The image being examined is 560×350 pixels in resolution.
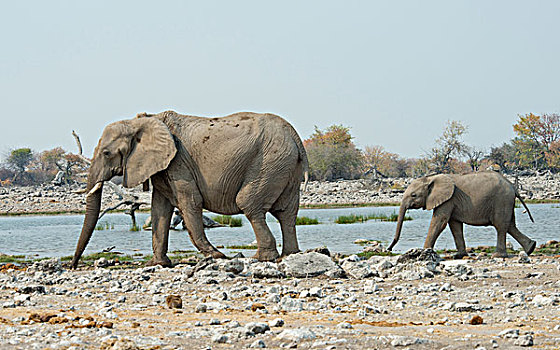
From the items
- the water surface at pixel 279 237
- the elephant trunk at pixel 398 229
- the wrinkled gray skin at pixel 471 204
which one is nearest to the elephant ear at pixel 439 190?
the wrinkled gray skin at pixel 471 204

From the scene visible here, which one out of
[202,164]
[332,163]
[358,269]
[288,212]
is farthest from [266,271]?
[332,163]

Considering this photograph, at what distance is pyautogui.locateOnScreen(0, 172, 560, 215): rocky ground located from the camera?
43828 mm

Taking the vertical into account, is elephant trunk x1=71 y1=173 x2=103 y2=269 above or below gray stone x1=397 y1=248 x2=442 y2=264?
above

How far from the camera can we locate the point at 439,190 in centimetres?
1466

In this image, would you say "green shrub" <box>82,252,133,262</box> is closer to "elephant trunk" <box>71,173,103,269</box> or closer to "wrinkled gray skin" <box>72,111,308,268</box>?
"elephant trunk" <box>71,173,103,269</box>

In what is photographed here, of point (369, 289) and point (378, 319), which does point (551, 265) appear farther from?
point (378, 319)

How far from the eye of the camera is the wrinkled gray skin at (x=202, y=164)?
1153cm

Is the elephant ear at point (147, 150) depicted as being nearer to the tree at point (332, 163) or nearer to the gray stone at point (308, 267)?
the gray stone at point (308, 267)

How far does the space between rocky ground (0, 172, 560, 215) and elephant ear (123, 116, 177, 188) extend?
29059 millimetres

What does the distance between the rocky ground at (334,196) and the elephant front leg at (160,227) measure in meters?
28.8

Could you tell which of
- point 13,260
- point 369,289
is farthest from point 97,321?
point 13,260

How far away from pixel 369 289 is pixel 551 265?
3.57 m

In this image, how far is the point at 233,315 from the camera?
727 centimetres

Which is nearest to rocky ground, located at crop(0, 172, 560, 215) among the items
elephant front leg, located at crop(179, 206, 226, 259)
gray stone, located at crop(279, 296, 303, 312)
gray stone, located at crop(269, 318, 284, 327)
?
elephant front leg, located at crop(179, 206, 226, 259)
